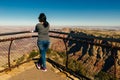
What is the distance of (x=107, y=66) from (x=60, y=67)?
96.5m

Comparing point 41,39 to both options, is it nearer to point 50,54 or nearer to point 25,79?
point 25,79

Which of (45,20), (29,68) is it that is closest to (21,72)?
(29,68)

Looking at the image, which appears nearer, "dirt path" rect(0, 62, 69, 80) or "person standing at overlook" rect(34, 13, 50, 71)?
"dirt path" rect(0, 62, 69, 80)

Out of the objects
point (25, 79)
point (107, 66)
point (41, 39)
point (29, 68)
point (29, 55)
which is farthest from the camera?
point (107, 66)

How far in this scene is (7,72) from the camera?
380 inches

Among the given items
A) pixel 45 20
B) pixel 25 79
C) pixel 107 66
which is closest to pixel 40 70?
pixel 25 79

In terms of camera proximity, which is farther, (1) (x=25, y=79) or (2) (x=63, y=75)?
(2) (x=63, y=75)

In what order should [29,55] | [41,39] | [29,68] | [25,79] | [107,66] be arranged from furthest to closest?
[107,66], [29,55], [29,68], [41,39], [25,79]

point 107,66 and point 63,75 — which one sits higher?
point 63,75

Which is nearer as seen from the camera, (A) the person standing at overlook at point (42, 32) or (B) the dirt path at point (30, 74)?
(B) the dirt path at point (30, 74)

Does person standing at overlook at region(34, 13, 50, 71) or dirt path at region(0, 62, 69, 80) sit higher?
person standing at overlook at region(34, 13, 50, 71)

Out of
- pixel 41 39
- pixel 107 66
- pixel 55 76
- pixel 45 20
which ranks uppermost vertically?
pixel 45 20

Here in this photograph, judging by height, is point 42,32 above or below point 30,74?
above

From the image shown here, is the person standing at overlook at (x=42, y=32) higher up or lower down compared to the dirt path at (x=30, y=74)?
higher up
